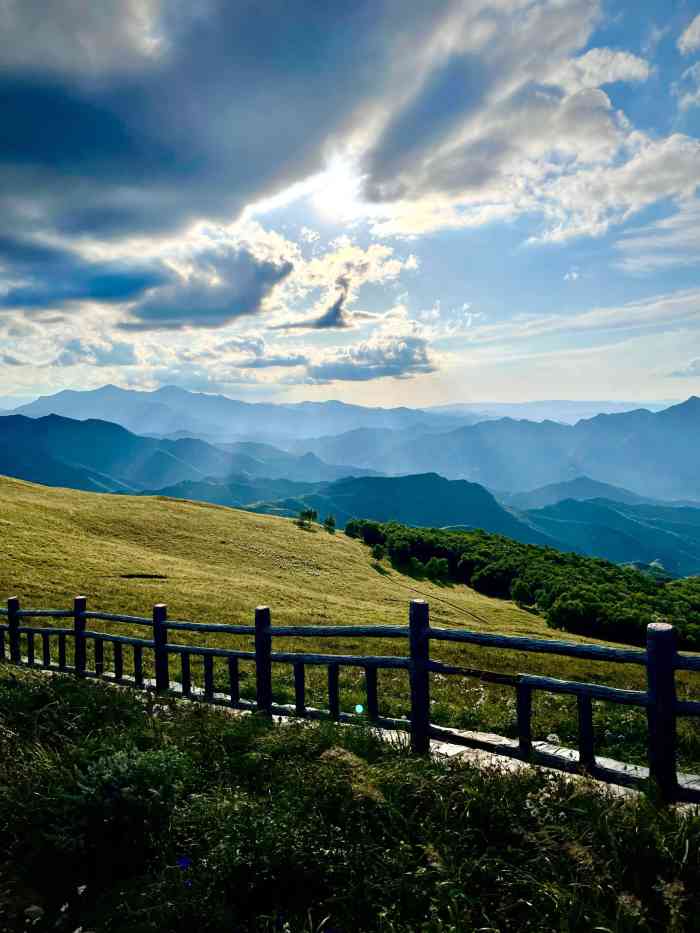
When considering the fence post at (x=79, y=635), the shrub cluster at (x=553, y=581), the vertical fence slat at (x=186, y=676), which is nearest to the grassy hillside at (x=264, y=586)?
the vertical fence slat at (x=186, y=676)

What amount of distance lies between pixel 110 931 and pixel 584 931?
4050mm

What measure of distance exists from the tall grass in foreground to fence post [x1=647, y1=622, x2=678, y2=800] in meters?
0.86

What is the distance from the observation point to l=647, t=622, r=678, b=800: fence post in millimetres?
7035

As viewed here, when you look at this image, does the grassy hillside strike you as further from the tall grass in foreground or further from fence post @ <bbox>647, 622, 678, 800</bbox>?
the tall grass in foreground

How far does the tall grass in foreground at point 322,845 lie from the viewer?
527 cm

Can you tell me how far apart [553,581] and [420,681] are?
7722 centimetres

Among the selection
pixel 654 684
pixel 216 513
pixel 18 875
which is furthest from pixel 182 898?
pixel 216 513

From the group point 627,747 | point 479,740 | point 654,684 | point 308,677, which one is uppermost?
point 654,684

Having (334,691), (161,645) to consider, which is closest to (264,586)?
(161,645)

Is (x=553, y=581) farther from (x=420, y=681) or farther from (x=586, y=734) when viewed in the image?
(x=586, y=734)

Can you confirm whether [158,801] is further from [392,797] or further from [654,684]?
[654,684]

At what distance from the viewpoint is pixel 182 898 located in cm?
552

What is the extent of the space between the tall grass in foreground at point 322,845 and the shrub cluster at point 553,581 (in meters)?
59.9

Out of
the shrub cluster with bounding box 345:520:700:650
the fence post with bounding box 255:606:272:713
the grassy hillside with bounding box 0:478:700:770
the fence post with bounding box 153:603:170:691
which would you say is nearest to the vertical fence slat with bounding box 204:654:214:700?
the fence post with bounding box 255:606:272:713
